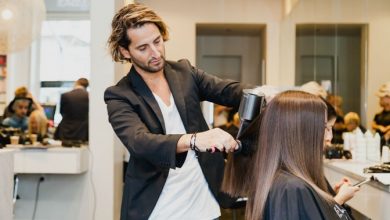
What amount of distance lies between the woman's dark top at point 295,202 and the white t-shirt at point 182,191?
21 cm

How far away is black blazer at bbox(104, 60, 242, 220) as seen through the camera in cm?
121

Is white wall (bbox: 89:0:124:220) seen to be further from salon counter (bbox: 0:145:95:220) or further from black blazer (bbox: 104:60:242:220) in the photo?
black blazer (bbox: 104:60:242:220)

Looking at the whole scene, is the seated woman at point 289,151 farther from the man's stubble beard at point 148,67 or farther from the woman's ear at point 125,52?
the woman's ear at point 125,52

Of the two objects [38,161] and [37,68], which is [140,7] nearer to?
[38,161]

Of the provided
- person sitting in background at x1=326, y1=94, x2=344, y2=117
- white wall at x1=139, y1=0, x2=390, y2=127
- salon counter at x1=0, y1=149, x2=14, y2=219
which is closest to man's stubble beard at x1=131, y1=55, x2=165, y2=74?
salon counter at x1=0, y1=149, x2=14, y2=219

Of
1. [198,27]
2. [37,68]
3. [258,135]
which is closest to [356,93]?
[258,135]

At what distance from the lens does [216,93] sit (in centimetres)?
154

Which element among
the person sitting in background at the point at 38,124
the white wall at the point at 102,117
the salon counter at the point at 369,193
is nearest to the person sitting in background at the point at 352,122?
the salon counter at the point at 369,193

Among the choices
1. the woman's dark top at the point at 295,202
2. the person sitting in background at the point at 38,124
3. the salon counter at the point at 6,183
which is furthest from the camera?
the person sitting in background at the point at 38,124

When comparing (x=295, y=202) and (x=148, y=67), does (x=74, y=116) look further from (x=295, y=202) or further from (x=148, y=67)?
(x=295, y=202)

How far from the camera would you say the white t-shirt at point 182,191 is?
1391 mm

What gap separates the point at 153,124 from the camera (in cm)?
136

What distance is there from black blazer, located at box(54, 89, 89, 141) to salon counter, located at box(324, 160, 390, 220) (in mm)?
1849

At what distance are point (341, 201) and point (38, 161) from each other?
2312 mm
